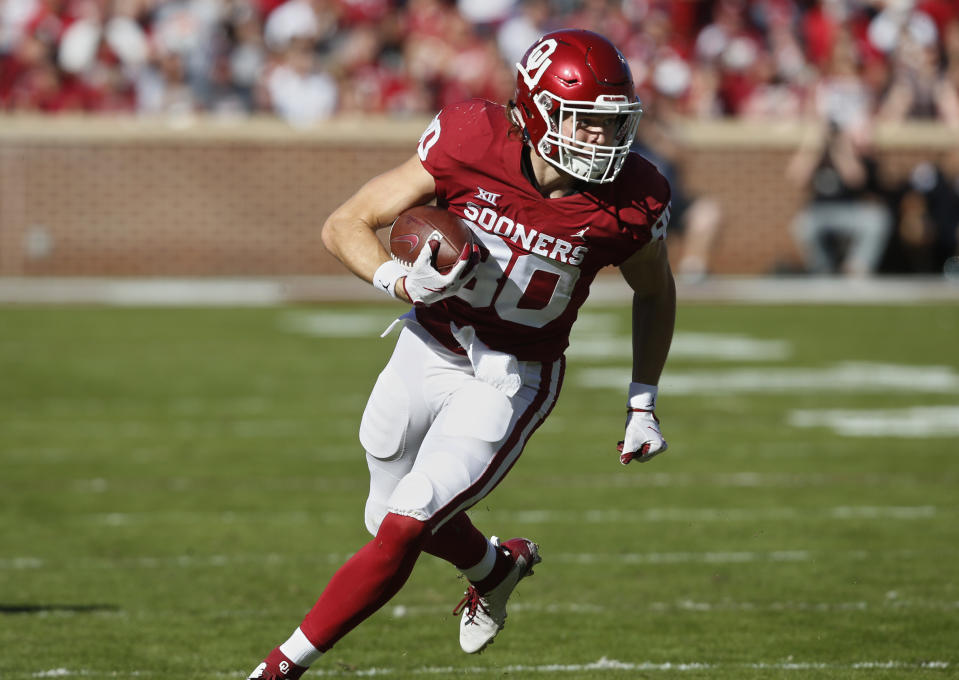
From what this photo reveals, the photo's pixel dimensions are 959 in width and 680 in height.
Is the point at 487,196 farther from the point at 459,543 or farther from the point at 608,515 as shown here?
the point at 608,515

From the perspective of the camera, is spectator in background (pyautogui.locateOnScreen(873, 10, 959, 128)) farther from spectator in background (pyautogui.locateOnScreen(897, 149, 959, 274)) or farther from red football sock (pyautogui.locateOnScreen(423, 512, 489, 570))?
red football sock (pyautogui.locateOnScreen(423, 512, 489, 570))

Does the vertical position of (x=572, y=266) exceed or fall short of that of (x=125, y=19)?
it exceeds it

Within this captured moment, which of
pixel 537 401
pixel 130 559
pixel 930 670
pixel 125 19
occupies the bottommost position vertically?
pixel 125 19

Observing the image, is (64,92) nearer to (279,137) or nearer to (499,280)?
(279,137)

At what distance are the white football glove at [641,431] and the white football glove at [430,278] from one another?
81 cm

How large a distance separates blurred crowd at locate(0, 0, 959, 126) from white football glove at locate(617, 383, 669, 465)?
13.1 m

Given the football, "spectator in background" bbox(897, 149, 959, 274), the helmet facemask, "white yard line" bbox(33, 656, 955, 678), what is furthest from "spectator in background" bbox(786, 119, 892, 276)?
the football

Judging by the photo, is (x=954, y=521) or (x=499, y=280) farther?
(x=954, y=521)

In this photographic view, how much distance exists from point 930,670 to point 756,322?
1065 centimetres

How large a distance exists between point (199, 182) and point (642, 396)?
15000 mm

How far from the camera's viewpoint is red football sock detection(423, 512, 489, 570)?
4.64 m

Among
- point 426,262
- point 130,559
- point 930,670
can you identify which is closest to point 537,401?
point 426,262

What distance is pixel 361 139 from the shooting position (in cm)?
1903

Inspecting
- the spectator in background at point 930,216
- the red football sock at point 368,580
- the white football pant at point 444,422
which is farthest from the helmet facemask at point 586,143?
the spectator in background at point 930,216
